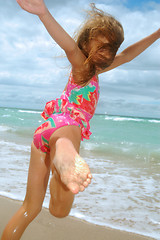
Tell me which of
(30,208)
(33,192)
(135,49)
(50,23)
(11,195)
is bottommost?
(11,195)

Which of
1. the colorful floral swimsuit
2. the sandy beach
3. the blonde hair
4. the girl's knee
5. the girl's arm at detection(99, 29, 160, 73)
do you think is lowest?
the sandy beach

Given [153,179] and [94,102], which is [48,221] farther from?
[153,179]

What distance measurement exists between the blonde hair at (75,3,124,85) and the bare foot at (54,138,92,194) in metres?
0.63

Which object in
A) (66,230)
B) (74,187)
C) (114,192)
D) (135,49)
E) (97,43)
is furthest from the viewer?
(114,192)

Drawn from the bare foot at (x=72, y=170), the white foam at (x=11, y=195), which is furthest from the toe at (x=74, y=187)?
the white foam at (x=11, y=195)

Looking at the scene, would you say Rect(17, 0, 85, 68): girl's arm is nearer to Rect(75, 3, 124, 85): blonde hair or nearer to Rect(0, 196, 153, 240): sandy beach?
Rect(75, 3, 124, 85): blonde hair

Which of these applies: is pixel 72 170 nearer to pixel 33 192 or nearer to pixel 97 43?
pixel 33 192

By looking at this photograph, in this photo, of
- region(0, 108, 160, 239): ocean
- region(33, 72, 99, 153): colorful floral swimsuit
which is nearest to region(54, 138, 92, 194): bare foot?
region(33, 72, 99, 153): colorful floral swimsuit

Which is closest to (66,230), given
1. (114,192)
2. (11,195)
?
(11,195)

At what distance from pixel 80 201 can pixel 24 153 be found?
126 inches

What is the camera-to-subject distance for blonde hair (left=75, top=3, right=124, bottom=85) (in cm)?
201

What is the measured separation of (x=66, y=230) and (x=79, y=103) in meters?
1.50

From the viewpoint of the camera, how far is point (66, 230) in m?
2.94

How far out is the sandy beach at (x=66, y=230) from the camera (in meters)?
2.82
